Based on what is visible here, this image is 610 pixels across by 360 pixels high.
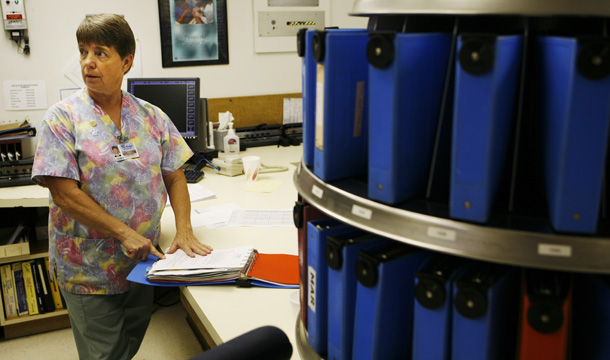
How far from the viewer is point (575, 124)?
67cm

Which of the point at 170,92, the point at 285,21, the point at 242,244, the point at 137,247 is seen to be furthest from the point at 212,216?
the point at 285,21

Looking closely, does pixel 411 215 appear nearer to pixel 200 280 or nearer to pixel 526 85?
pixel 526 85

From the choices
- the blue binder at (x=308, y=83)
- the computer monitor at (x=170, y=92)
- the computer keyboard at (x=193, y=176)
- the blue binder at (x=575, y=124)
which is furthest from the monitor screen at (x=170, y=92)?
the blue binder at (x=575, y=124)

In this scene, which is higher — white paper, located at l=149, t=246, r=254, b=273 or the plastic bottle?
the plastic bottle

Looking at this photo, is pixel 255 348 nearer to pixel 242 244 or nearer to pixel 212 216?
pixel 242 244

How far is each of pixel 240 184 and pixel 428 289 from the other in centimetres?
187

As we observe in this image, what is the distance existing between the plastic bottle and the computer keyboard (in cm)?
32

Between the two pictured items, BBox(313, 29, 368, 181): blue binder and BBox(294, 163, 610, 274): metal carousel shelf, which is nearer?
BBox(294, 163, 610, 274): metal carousel shelf

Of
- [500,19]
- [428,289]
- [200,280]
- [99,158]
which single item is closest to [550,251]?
[428,289]

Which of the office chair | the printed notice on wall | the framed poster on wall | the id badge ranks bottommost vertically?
the office chair

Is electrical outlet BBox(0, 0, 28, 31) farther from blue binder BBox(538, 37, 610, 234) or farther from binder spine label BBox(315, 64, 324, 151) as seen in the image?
blue binder BBox(538, 37, 610, 234)

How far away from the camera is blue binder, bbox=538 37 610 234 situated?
0.64 meters

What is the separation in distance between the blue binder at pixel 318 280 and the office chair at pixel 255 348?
0.26 meters

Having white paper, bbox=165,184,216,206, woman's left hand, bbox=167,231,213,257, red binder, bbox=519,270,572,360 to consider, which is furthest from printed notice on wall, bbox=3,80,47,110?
red binder, bbox=519,270,572,360
